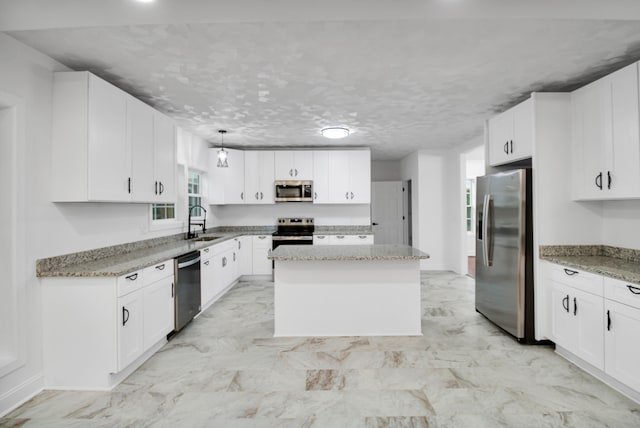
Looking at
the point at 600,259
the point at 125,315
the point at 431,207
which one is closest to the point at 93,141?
the point at 125,315

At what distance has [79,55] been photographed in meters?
2.36

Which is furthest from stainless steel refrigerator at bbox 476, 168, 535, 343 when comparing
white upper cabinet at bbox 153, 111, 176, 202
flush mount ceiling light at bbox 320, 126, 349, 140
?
white upper cabinet at bbox 153, 111, 176, 202

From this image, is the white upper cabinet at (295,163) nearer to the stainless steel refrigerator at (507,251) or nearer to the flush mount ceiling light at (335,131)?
the flush mount ceiling light at (335,131)

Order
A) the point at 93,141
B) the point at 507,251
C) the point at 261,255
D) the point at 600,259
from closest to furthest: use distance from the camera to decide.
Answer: the point at 93,141 → the point at 600,259 → the point at 507,251 → the point at 261,255

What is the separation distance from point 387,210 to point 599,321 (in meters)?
4.98

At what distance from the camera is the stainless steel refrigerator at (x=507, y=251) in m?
2.95

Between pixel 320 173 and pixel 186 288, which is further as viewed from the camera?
pixel 320 173

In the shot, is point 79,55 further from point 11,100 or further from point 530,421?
point 530,421

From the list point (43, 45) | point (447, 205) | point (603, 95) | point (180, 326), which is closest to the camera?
point (43, 45)

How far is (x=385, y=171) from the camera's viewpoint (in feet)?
24.9

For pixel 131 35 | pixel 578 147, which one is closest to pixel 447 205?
pixel 578 147

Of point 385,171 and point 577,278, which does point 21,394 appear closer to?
point 577,278

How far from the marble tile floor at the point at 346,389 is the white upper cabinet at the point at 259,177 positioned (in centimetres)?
299

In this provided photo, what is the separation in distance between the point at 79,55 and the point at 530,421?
4001mm
